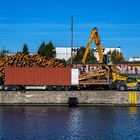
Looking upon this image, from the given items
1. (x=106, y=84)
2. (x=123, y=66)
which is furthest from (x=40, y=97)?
(x=123, y=66)

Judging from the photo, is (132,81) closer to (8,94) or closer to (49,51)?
(8,94)

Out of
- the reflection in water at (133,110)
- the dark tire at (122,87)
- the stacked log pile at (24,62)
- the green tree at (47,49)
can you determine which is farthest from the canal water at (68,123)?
the green tree at (47,49)

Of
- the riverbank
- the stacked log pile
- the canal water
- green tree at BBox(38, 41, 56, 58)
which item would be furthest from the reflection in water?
green tree at BBox(38, 41, 56, 58)

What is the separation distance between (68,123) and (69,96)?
1743 centimetres

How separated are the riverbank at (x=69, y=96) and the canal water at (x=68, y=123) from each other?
84.1 inches

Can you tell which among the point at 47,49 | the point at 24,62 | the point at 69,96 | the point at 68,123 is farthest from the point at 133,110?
the point at 47,49

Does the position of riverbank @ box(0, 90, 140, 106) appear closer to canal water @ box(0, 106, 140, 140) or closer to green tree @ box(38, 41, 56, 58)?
canal water @ box(0, 106, 140, 140)

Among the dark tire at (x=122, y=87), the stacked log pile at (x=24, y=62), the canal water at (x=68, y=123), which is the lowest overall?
the canal water at (x=68, y=123)

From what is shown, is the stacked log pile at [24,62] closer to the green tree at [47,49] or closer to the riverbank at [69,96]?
the riverbank at [69,96]

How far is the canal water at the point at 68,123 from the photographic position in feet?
143

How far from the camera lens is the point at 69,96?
68.9m

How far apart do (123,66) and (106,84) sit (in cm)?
3158

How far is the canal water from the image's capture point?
43531mm

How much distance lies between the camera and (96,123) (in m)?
51.9
